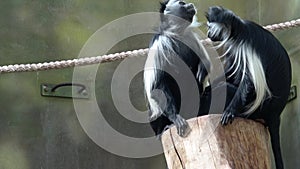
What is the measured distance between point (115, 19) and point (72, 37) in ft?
0.86

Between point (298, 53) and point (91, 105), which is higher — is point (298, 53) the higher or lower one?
the higher one

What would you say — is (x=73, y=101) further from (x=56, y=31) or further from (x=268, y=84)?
(x=268, y=84)

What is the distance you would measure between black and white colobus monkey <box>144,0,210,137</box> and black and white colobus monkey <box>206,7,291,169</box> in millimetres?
140

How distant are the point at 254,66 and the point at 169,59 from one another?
1.11 feet

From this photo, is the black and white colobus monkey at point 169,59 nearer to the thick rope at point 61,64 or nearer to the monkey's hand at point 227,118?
the thick rope at point 61,64

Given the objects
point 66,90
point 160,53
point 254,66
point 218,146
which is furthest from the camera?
point 66,90

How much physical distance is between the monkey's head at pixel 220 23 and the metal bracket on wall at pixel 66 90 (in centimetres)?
114

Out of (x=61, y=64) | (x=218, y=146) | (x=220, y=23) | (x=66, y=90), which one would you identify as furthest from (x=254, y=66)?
(x=66, y=90)

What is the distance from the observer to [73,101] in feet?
10.5

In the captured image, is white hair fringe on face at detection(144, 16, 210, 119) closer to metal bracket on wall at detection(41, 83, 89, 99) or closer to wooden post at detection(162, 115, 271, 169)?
wooden post at detection(162, 115, 271, 169)

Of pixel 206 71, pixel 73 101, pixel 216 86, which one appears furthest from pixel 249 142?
pixel 73 101

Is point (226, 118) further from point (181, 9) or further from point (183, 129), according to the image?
point (181, 9)

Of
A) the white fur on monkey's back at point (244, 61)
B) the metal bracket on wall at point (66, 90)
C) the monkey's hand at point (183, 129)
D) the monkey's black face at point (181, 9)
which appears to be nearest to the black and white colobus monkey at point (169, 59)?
the monkey's black face at point (181, 9)

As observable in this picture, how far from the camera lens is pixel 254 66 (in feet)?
7.01
